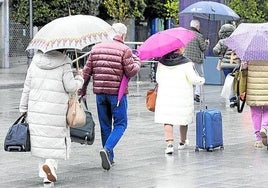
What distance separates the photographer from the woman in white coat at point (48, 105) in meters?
8.90

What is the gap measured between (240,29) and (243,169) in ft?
9.05

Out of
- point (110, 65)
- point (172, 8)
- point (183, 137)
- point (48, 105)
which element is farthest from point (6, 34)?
point (48, 105)

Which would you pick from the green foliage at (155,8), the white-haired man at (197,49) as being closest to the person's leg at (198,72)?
the white-haired man at (197,49)

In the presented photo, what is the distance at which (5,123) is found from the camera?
15.1 metres

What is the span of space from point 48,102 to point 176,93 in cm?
263

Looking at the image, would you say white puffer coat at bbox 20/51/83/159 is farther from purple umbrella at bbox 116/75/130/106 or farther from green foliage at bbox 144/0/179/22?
green foliage at bbox 144/0/179/22

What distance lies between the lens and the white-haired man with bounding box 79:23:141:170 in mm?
9797

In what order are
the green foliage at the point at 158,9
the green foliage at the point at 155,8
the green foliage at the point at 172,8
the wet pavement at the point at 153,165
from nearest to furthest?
the wet pavement at the point at 153,165, the green foliage at the point at 172,8, the green foliage at the point at 158,9, the green foliage at the point at 155,8

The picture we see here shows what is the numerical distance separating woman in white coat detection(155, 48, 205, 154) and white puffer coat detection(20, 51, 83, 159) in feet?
7.58

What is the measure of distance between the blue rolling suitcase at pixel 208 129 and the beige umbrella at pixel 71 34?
2489 mm

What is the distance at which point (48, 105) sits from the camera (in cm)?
891

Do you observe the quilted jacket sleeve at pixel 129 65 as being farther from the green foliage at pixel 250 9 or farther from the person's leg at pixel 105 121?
the green foliage at pixel 250 9

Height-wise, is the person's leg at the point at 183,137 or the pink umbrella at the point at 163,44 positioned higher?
the pink umbrella at the point at 163,44

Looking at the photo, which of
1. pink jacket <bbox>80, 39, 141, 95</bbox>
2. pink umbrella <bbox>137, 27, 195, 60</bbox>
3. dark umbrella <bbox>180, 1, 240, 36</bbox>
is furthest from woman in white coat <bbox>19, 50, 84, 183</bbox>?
dark umbrella <bbox>180, 1, 240, 36</bbox>
